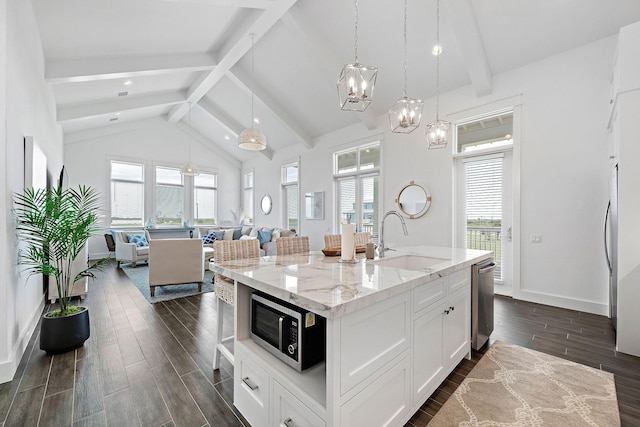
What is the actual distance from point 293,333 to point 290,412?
0.35 metres

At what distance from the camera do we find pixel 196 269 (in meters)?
4.50

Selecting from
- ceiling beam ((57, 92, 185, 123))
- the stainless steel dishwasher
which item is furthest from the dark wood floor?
ceiling beam ((57, 92, 185, 123))

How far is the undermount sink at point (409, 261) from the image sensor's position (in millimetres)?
2245

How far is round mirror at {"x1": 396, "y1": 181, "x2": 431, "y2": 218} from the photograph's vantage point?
491 centimetres

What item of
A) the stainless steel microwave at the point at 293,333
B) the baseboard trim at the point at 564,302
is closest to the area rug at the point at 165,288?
the stainless steel microwave at the point at 293,333

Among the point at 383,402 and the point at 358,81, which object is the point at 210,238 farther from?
the point at 383,402

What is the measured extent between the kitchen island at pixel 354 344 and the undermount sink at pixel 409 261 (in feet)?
0.44

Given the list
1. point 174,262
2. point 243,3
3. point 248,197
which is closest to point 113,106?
point 174,262

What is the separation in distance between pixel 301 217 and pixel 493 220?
4661mm

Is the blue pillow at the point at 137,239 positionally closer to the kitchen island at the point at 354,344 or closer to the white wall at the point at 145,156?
the white wall at the point at 145,156

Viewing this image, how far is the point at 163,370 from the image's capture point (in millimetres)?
2193

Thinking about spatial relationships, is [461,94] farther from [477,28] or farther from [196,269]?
[196,269]

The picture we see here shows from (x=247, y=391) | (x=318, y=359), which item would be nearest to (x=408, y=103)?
(x=318, y=359)

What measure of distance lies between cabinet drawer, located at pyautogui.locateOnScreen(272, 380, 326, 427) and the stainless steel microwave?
127 millimetres
